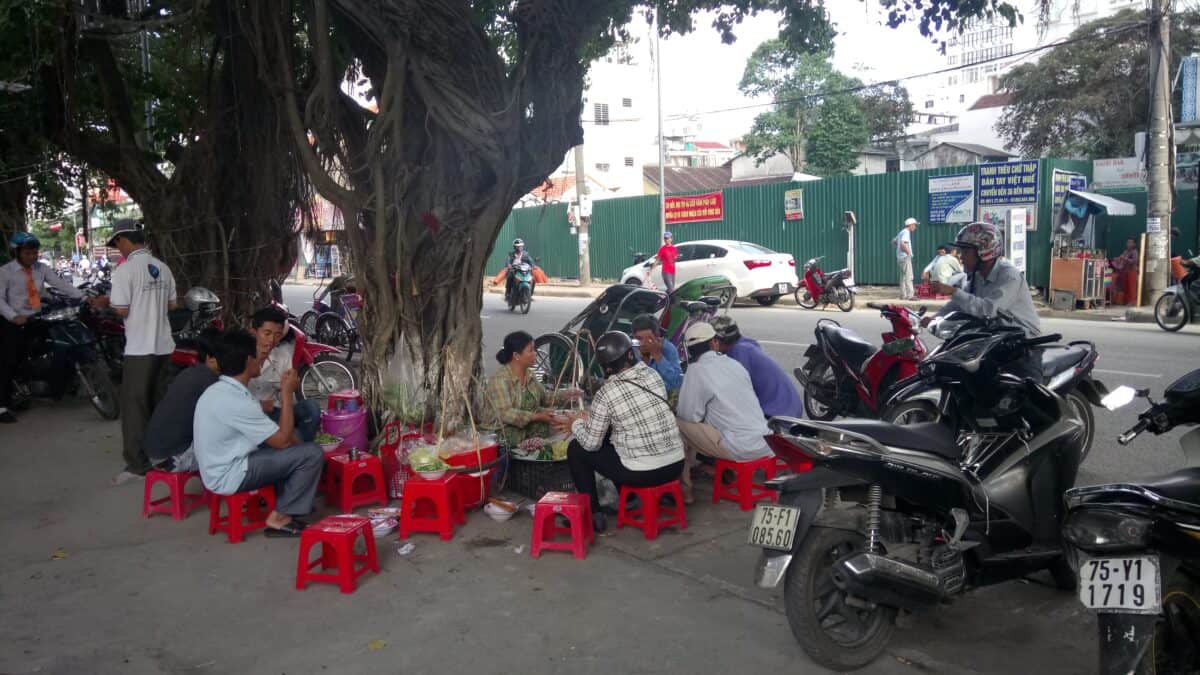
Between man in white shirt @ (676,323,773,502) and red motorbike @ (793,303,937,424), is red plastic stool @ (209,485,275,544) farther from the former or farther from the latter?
red motorbike @ (793,303,937,424)

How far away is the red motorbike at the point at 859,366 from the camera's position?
6812 mm

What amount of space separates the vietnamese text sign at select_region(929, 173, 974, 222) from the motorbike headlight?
55.1 ft

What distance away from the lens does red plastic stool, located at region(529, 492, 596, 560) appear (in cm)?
473

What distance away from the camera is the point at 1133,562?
262cm

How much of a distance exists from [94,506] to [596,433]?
3524 mm

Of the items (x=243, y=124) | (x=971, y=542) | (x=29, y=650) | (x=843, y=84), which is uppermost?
(x=843, y=84)

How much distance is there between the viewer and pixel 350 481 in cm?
559

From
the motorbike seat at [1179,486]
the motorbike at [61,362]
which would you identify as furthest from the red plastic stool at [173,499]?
the motorbike seat at [1179,486]

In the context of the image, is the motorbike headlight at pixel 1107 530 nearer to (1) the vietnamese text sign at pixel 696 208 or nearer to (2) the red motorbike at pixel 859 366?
(2) the red motorbike at pixel 859 366

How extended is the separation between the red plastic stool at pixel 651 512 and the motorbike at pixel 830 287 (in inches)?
490

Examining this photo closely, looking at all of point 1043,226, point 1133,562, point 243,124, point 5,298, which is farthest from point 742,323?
point 1133,562

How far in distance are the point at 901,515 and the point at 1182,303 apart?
37.6 feet

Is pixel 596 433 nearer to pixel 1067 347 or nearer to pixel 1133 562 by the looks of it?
pixel 1133 562

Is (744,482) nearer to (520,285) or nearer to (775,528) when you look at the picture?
(775,528)
